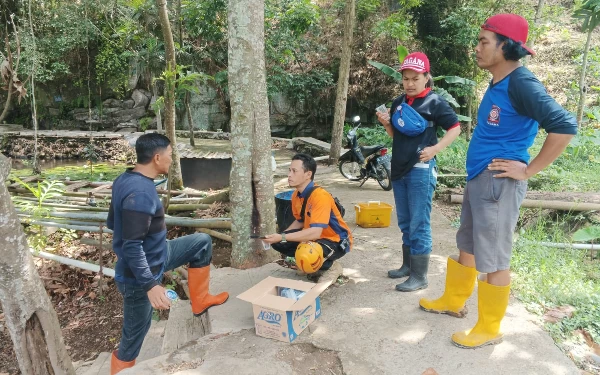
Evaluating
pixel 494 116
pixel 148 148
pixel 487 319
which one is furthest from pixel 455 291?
pixel 148 148

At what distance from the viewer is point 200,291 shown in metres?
3.15

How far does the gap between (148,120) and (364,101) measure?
27.5 ft

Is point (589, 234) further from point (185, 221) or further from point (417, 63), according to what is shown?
point (185, 221)

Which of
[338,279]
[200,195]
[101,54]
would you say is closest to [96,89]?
[101,54]

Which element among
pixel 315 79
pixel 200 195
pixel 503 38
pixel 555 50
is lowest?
pixel 200 195

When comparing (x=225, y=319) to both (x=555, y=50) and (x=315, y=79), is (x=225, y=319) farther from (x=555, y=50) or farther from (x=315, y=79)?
(x=555, y=50)

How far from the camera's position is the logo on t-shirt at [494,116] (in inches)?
90.5

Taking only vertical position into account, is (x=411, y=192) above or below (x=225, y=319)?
above

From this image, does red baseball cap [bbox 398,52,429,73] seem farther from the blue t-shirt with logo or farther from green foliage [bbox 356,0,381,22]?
green foliage [bbox 356,0,381,22]

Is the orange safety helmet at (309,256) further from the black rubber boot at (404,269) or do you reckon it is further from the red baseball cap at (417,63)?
the red baseball cap at (417,63)

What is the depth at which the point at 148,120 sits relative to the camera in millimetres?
16938

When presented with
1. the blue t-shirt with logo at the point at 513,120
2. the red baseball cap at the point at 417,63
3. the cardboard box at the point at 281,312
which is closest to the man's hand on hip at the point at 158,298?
the cardboard box at the point at 281,312

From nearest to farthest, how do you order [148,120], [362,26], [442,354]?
[442,354] < [362,26] < [148,120]

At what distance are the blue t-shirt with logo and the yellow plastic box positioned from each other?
2.78 meters
